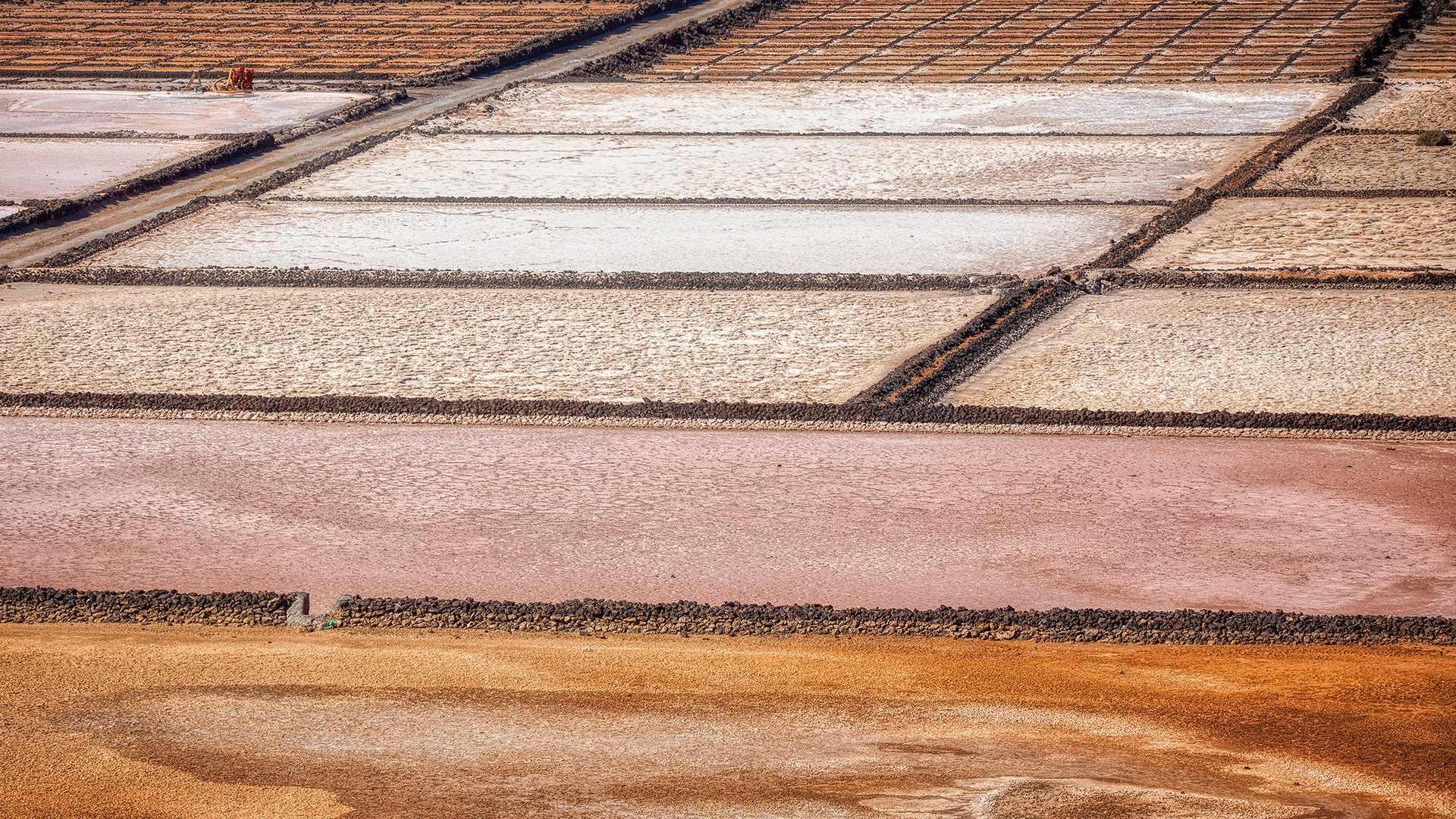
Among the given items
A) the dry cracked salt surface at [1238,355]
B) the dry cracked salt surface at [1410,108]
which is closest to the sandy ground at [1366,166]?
the dry cracked salt surface at [1410,108]

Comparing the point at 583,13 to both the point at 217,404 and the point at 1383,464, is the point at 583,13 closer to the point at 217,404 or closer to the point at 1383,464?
the point at 217,404

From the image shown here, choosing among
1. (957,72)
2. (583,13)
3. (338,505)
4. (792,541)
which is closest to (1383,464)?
(792,541)

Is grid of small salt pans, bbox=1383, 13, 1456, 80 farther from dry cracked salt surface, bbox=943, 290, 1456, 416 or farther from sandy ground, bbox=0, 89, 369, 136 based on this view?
sandy ground, bbox=0, 89, 369, 136

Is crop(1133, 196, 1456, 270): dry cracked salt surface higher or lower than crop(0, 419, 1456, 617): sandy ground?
higher

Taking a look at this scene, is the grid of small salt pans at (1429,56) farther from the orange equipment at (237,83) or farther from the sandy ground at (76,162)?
the orange equipment at (237,83)

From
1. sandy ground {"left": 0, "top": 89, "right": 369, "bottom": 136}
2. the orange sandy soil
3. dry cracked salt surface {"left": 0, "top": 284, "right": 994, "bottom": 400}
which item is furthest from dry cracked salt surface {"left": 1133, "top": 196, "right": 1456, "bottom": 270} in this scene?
sandy ground {"left": 0, "top": 89, "right": 369, "bottom": 136}
